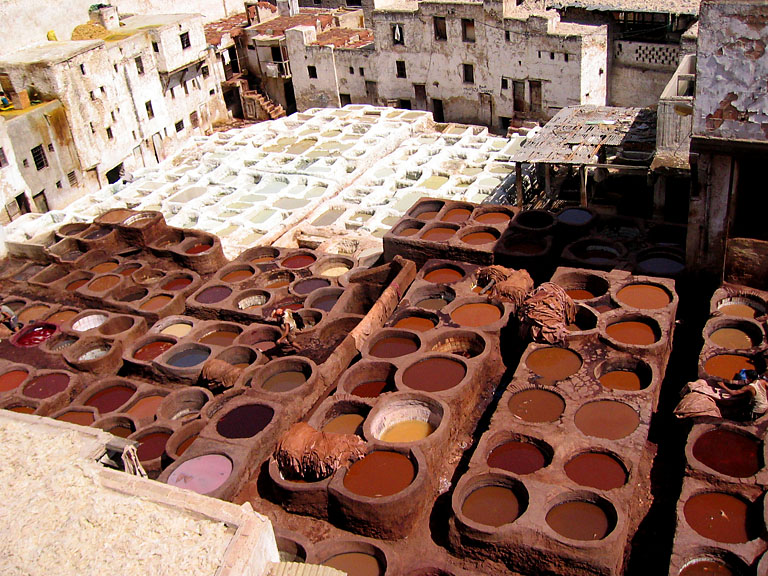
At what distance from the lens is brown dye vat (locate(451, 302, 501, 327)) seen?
63.2 ft

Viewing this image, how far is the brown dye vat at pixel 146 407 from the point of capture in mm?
19953

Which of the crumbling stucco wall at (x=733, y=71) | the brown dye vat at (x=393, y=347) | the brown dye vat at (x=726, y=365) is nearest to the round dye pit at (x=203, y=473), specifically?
the brown dye vat at (x=393, y=347)

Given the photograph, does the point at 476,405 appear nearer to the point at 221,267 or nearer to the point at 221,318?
the point at 221,318

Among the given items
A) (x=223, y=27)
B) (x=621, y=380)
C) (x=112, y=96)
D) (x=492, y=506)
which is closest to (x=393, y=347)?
(x=621, y=380)

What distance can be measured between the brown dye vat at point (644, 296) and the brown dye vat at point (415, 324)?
4.55 metres

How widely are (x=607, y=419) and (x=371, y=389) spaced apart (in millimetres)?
5321

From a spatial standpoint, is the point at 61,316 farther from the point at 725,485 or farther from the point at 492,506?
the point at 725,485

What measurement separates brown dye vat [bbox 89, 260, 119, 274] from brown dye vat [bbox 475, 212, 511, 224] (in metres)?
12.7

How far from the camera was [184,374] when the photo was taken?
67.4ft

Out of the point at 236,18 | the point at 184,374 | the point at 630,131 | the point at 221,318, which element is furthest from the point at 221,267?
the point at 236,18

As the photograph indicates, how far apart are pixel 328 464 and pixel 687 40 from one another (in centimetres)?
2485

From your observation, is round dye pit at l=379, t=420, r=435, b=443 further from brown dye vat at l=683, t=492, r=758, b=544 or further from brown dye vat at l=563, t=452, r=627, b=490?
brown dye vat at l=683, t=492, r=758, b=544

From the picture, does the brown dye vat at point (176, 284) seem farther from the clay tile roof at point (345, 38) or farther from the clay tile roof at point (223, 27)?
the clay tile roof at point (223, 27)

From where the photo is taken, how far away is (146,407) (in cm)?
2025
